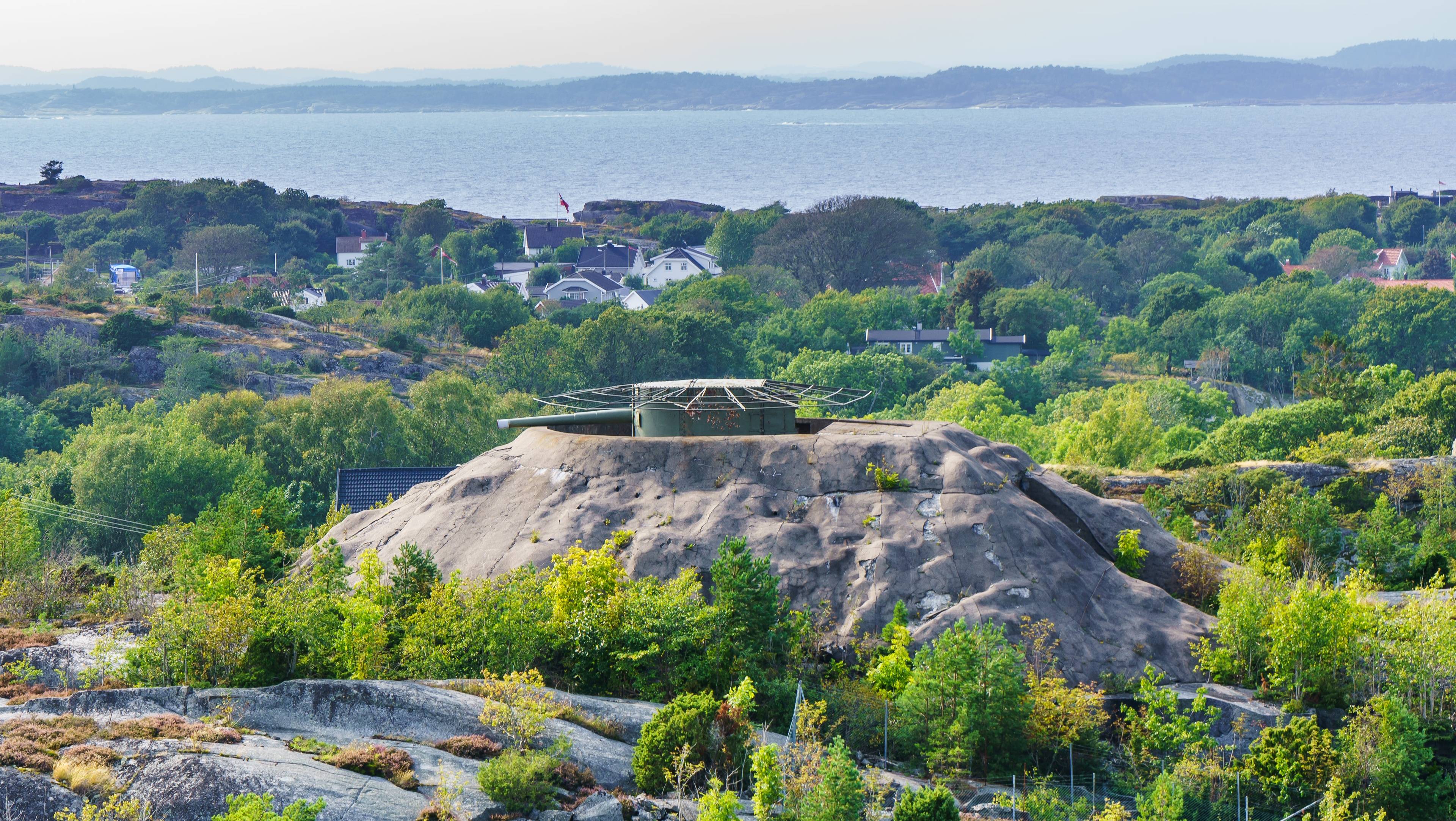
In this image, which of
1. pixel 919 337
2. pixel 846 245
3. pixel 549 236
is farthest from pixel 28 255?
pixel 919 337

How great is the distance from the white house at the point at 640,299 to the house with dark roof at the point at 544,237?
40630 millimetres

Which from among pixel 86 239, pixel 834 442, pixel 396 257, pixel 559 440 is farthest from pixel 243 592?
pixel 86 239

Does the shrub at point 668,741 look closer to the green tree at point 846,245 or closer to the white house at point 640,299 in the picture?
the white house at point 640,299

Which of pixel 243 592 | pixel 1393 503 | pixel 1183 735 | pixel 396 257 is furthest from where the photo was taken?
pixel 396 257

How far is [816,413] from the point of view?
69.6m

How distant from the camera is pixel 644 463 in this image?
121 ft

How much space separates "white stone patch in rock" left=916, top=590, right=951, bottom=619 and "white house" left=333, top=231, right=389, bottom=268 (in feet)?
505

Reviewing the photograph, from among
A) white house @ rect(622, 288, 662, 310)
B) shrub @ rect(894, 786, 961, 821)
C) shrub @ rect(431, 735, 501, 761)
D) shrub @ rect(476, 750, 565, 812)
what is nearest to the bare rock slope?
shrub @ rect(894, 786, 961, 821)

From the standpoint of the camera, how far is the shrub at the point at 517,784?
2470cm

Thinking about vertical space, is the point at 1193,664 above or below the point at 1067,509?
below

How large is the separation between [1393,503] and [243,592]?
142 ft

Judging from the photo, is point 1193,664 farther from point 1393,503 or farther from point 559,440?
point 1393,503

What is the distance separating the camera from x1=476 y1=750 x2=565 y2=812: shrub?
81.0 feet

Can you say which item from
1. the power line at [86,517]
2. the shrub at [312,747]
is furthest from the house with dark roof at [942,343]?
the shrub at [312,747]
